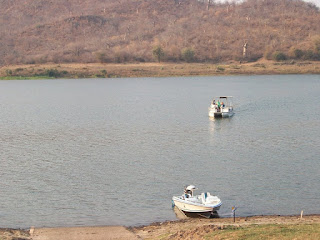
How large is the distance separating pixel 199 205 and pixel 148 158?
46.4ft

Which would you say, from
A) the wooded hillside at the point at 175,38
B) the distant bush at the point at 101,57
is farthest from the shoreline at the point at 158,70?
the wooded hillside at the point at 175,38

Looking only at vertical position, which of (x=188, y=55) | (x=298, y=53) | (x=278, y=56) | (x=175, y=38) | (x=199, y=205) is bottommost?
(x=199, y=205)

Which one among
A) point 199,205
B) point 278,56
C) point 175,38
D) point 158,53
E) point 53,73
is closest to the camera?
point 199,205

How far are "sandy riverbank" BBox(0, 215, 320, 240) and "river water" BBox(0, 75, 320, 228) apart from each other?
1.33 m

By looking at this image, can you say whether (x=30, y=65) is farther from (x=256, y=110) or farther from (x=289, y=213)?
(x=289, y=213)

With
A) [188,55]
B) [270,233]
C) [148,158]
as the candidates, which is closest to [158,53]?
[188,55]

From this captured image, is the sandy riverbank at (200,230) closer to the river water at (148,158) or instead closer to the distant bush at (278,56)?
the river water at (148,158)

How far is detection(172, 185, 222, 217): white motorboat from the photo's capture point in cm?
2480

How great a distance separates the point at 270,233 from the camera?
18641 mm

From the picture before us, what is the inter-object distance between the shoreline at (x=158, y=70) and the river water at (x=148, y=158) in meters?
44.4

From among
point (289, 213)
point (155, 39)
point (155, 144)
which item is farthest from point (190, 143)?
point (155, 39)

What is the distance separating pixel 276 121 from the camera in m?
55.4

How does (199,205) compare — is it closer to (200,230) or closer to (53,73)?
(200,230)

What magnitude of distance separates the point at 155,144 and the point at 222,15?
158 metres
